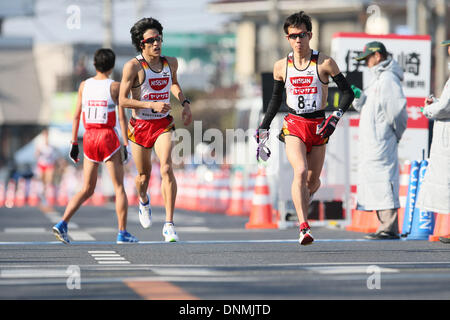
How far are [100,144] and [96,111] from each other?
330mm

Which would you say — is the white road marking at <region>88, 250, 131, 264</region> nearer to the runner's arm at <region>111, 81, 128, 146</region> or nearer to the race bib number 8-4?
the runner's arm at <region>111, 81, 128, 146</region>

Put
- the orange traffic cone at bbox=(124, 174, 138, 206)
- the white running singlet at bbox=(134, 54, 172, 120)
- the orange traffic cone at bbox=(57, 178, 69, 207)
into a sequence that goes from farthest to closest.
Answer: the orange traffic cone at bbox=(57, 178, 69, 207), the orange traffic cone at bbox=(124, 174, 138, 206), the white running singlet at bbox=(134, 54, 172, 120)

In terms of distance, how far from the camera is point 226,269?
8.49 metres

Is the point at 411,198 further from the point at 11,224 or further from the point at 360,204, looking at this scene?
the point at 11,224

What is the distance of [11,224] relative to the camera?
17469mm

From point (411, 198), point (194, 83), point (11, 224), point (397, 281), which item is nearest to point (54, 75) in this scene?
point (194, 83)

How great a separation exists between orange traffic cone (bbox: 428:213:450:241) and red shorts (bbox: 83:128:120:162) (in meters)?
3.43

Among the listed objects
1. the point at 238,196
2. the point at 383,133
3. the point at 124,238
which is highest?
the point at 383,133

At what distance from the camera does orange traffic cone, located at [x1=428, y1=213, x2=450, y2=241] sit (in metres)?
11.8

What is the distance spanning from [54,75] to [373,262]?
6975cm

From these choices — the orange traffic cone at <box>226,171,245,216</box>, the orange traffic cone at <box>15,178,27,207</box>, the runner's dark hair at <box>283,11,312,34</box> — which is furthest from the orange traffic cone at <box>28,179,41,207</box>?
the runner's dark hair at <box>283,11,312,34</box>

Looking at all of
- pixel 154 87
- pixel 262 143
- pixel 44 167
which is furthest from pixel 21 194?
pixel 262 143

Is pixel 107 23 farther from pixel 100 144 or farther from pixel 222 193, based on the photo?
pixel 100 144

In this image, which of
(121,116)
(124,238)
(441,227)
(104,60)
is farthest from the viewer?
(441,227)
